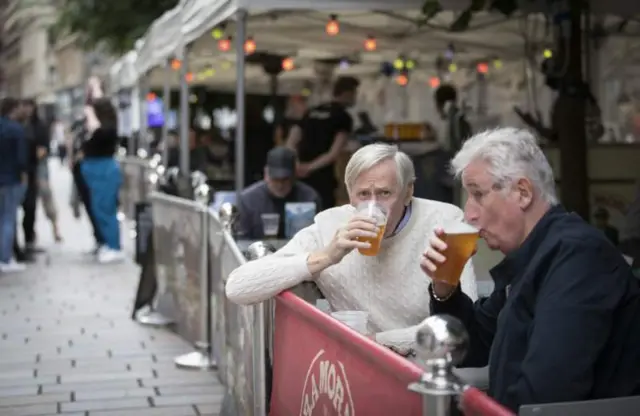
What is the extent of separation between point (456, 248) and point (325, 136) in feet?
26.9

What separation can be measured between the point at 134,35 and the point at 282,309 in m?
16.7

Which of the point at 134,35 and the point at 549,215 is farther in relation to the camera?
the point at 134,35

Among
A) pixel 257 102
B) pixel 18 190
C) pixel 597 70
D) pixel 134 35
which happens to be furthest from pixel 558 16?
pixel 257 102

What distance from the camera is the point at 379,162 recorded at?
4.39 metres

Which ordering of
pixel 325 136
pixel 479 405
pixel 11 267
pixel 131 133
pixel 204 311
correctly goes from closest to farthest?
1. pixel 479 405
2. pixel 204 311
3. pixel 325 136
4. pixel 11 267
5. pixel 131 133

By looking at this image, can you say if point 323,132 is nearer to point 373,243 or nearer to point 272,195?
point 272,195

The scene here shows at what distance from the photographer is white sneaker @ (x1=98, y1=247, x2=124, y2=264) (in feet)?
48.8

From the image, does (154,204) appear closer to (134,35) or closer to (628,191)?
(628,191)

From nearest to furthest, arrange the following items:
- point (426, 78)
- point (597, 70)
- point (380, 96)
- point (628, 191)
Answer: point (628, 191), point (597, 70), point (426, 78), point (380, 96)

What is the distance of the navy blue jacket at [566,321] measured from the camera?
2.66 m

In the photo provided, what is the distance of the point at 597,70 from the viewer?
11.9 m

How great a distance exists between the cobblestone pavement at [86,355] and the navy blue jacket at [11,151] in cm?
115

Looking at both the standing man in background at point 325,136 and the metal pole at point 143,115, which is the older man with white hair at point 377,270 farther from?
the metal pole at point 143,115

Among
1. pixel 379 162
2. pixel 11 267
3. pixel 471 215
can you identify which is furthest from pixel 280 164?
pixel 11 267
